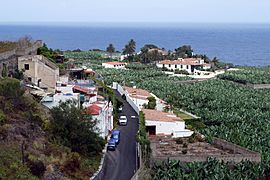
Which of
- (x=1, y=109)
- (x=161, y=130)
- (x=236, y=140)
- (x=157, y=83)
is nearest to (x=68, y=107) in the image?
(x=1, y=109)

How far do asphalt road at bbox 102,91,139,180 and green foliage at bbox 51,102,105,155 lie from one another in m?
1.22

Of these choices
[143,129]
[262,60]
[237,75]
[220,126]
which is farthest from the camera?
[262,60]

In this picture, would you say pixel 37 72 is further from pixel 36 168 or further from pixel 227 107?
pixel 227 107

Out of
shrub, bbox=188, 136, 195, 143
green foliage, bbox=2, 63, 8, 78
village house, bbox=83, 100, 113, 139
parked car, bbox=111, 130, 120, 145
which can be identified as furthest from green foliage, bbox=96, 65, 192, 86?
shrub, bbox=188, 136, 195, 143

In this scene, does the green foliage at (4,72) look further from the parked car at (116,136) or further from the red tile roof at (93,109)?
the parked car at (116,136)

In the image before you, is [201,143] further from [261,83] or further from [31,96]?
[261,83]

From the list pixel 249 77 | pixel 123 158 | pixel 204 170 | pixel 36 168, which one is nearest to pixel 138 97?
pixel 123 158

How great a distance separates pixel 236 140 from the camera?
32531 millimetres

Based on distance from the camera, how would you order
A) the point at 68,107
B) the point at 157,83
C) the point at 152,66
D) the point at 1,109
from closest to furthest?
1. the point at 1,109
2. the point at 68,107
3. the point at 157,83
4. the point at 152,66

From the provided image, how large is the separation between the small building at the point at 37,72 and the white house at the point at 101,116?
16.9 ft

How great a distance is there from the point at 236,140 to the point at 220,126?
15.8ft

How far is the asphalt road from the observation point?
25.4 m

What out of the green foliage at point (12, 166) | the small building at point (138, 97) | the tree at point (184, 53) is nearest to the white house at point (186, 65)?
the tree at point (184, 53)

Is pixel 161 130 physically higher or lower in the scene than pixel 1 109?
lower
